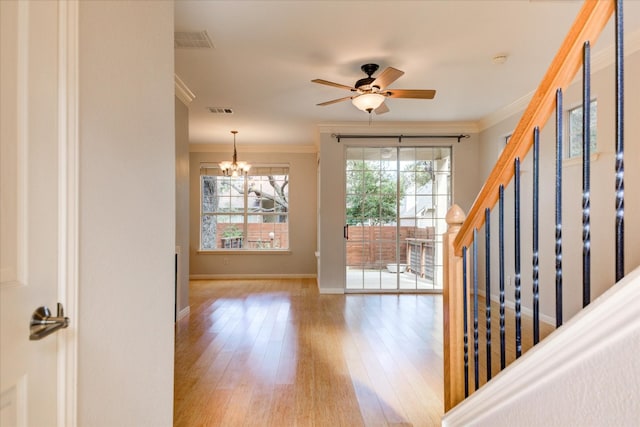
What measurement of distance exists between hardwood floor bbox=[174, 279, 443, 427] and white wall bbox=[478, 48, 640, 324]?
51.0 inches

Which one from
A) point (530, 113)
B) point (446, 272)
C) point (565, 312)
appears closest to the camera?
point (530, 113)

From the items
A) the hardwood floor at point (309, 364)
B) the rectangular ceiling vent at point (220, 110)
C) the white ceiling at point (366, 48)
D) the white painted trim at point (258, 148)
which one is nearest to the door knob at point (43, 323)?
the hardwood floor at point (309, 364)

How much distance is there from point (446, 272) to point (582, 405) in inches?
36.2

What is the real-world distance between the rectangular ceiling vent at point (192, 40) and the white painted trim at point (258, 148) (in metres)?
4.16

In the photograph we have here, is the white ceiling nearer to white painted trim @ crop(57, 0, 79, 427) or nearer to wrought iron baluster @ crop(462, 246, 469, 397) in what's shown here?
white painted trim @ crop(57, 0, 79, 427)

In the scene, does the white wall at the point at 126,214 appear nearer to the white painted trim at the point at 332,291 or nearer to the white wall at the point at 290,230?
the white painted trim at the point at 332,291

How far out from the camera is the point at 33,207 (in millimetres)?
918

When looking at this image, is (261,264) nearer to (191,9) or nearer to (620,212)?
(191,9)

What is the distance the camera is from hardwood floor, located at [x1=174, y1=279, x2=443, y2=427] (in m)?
2.10

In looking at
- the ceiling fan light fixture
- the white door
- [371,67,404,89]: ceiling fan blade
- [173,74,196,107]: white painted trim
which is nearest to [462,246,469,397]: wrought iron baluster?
the white door

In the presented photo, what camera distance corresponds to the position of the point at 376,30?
9.08 ft

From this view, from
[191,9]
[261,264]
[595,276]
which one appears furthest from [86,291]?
[261,264]

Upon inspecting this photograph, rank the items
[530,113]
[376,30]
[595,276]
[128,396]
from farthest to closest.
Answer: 1. [595,276]
2. [376,30]
3. [128,396]
4. [530,113]

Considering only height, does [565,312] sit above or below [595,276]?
below
